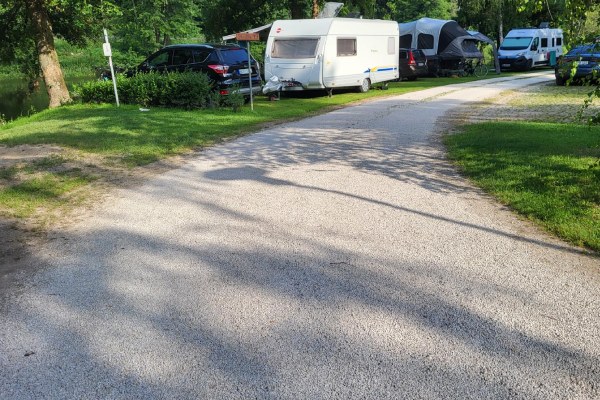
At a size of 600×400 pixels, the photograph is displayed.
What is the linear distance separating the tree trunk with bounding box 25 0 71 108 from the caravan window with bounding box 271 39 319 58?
24.3 ft

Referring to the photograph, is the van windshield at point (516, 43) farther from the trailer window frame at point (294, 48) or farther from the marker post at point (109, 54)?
the marker post at point (109, 54)

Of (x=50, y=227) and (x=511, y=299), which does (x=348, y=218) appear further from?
(x=50, y=227)

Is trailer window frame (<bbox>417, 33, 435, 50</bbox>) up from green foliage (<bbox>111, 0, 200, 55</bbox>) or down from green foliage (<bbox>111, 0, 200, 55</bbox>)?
down

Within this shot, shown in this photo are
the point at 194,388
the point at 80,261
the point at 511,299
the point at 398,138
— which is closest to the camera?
the point at 194,388

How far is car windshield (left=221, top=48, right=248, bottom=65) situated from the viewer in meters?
15.8

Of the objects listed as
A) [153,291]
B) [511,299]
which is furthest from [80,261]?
[511,299]

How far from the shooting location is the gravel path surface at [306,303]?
277cm

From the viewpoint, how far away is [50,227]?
18.0 ft

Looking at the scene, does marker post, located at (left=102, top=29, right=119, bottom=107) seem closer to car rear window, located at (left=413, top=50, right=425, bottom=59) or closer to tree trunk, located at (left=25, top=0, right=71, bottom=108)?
tree trunk, located at (left=25, top=0, right=71, bottom=108)

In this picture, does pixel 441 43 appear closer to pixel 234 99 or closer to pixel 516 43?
pixel 516 43

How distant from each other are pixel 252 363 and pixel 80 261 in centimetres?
222

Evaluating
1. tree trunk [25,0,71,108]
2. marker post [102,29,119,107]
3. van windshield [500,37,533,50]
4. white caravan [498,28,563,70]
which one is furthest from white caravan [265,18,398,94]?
van windshield [500,37,533,50]

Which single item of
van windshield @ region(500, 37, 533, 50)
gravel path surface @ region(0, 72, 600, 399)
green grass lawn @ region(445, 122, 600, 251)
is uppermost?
van windshield @ region(500, 37, 533, 50)

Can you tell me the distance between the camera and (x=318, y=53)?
1825 cm
